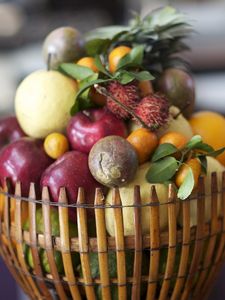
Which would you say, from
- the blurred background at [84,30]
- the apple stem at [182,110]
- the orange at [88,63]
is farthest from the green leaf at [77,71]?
the blurred background at [84,30]

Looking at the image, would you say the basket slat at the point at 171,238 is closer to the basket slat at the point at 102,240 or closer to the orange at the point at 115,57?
the basket slat at the point at 102,240

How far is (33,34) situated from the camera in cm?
245

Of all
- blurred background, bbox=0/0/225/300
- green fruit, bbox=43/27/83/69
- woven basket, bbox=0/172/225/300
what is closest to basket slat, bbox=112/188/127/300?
woven basket, bbox=0/172/225/300

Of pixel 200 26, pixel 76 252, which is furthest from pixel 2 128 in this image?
pixel 200 26

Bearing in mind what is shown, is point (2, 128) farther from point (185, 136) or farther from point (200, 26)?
point (200, 26)

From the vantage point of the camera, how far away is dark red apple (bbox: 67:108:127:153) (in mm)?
526

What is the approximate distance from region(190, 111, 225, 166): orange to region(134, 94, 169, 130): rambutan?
10 centimetres

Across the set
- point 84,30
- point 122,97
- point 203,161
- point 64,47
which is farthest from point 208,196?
point 84,30

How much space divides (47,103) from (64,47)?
0.08 m

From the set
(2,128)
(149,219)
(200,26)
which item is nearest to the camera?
(149,219)

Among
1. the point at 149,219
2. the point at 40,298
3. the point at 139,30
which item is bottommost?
the point at 40,298

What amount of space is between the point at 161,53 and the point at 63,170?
24 cm

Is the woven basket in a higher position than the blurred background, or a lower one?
higher

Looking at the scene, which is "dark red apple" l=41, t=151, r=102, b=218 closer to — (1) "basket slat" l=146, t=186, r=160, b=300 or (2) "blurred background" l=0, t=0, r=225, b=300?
(1) "basket slat" l=146, t=186, r=160, b=300
